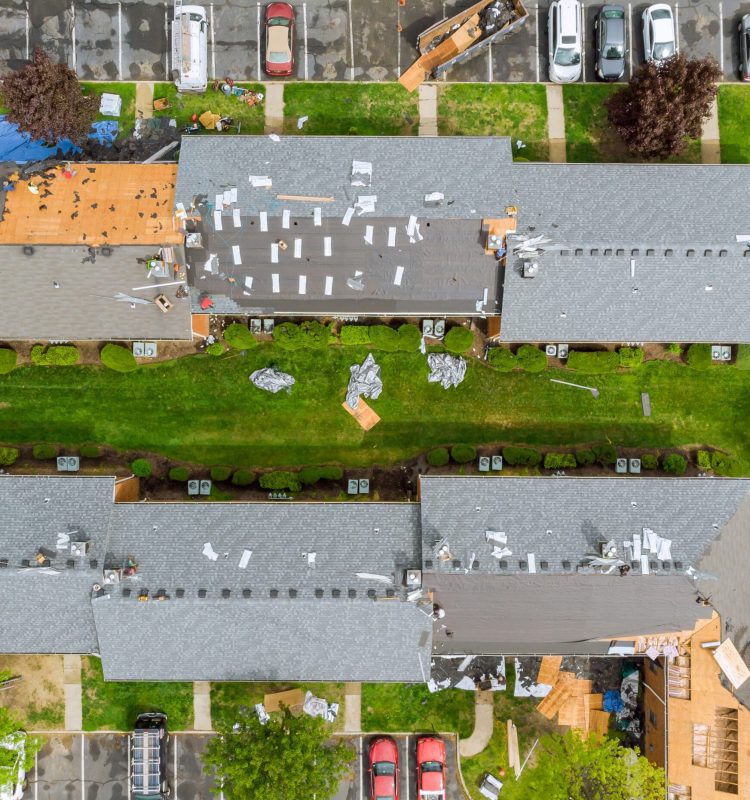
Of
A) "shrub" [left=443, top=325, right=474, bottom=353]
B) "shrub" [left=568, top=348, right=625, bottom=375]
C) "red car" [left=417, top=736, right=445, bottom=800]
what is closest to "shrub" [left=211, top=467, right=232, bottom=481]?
"shrub" [left=443, top=325, right=474, bottom=353]

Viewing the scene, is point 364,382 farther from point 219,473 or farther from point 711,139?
point 711,139

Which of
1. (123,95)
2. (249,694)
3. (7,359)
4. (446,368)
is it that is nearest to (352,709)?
(249,694)

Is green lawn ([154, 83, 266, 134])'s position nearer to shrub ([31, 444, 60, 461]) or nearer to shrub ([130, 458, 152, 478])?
shrub ([130, 458, 152, 478])

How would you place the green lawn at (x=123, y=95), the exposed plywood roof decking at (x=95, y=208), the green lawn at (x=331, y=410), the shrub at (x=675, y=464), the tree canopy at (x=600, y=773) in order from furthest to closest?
the green lawn at (x=123, y=95) → the green lawn at (x=331, y=410) → the shrub at (x=675, y=464) → the exposed plywood roof decking at (x=95, y=208) → the tree canopy at (x=600, y=773)

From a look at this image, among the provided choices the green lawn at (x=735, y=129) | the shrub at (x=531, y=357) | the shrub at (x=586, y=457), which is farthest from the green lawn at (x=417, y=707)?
the green lawn at (x=735, y=129)

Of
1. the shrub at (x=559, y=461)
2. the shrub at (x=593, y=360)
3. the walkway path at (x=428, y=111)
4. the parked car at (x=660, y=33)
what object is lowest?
the shrub at (x=559, y=461)

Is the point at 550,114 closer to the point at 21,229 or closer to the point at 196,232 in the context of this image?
the point at 196,232

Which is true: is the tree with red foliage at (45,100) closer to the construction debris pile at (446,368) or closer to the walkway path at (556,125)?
the construction debris pile at (446,368)
